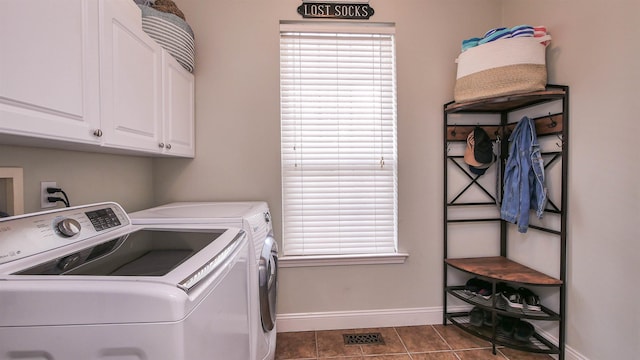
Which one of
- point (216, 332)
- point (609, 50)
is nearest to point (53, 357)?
point (216, 332)

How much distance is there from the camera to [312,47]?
2100 mm

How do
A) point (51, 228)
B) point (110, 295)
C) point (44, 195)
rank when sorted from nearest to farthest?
point (110, 295) < point (51, 228) < point (44, 195)

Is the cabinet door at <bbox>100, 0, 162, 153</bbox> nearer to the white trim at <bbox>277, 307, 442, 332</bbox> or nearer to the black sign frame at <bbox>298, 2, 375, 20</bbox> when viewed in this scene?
the black sign frame at <bbox>298, 2, 375, 20</bbox>

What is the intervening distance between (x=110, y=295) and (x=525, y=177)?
7.06ft

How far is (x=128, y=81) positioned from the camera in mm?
1253

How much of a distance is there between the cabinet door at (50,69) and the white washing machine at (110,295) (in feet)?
1.04

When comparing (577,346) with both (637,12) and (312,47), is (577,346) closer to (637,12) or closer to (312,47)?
(637,12)

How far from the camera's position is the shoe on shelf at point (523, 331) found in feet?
5.98

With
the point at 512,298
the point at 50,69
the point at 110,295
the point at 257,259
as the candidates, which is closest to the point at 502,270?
the point at 512,298

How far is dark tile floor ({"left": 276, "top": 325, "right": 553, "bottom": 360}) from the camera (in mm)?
1804

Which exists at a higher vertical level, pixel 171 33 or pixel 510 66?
pixel 171 33

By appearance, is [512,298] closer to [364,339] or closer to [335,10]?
[364,339]

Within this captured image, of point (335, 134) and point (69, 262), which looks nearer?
point (69, 262)

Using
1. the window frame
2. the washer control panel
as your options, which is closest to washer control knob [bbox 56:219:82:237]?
the washer control panel
